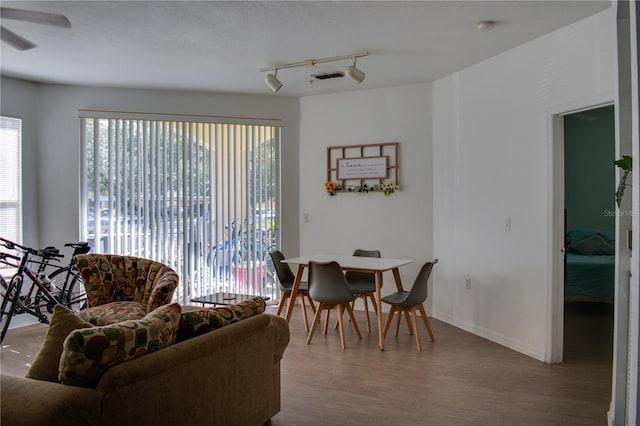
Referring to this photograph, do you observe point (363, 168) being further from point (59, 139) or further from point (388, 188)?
point (59, 139)

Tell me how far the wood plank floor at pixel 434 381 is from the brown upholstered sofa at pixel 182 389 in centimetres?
40

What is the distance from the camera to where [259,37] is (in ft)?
12.6

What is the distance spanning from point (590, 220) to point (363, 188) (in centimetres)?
327

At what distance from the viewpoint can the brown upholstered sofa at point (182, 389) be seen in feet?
5.52

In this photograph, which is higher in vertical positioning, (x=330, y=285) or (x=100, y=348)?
(x=100, y=348)

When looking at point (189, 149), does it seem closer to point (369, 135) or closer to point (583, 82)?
point (369, 135)

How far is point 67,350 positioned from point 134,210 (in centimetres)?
401

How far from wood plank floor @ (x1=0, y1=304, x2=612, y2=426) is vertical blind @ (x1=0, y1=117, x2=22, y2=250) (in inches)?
44.4

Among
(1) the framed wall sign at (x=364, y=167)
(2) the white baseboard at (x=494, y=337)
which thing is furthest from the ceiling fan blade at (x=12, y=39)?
(2) the white baseboard at (x=494, y=337)

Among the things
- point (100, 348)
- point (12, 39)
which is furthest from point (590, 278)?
point (12, 39)

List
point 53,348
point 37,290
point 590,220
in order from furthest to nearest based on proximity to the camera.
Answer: point 590,220
point 37,290
point 53,348

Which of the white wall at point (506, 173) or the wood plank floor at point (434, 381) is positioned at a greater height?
the white wall at point (506, 173)

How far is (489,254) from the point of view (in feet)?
14.8

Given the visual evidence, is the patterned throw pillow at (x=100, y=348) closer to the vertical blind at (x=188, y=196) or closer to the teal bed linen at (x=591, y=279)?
the vertical blind at (x=188, y=196)
